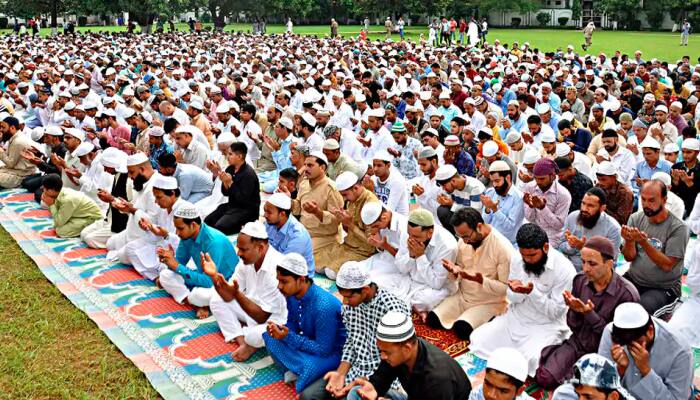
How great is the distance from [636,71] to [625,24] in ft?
112

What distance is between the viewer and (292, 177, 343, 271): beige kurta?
19.0 ft

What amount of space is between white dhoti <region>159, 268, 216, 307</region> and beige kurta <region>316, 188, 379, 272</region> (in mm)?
1209

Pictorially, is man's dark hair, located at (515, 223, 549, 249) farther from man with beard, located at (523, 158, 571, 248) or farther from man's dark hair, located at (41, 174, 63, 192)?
man's dark hair, located at (41, 174, 63, 192)

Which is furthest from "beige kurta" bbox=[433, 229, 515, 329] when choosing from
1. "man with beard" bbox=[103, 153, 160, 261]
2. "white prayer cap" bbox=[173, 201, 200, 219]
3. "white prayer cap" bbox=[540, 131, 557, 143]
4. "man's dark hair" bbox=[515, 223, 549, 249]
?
"white prayer cap" bbox=[540, 131, 557, 143]

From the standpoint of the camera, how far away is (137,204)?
5816mm

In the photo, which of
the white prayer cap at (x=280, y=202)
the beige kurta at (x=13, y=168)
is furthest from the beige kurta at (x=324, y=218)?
the beige kurta at (x=13, y=168)

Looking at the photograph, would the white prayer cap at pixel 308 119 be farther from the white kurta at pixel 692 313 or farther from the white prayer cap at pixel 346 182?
the white kurta at pixel 692 313

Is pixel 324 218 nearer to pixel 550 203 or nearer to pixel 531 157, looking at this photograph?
pixel 550 203

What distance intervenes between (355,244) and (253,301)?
1.57m

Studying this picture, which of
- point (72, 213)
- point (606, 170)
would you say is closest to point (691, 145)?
point (606, 170)

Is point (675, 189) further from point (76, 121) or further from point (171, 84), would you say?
point (171, 84)

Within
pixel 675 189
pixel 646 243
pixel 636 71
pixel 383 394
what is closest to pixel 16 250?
pixel 383 394

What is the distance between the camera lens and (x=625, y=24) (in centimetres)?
4441

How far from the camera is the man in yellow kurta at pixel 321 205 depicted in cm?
576
